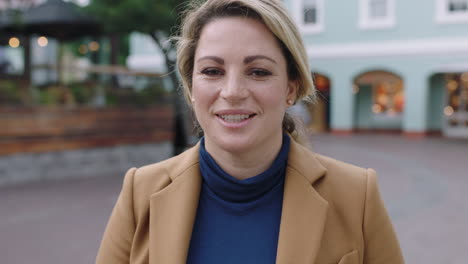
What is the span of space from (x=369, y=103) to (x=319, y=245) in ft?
67.3

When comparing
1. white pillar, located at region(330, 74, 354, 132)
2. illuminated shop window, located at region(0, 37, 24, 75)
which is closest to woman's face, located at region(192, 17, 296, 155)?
illuminated shop window, located at region(0, 37, 24, 75)

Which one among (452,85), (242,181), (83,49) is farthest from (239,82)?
(83,49)

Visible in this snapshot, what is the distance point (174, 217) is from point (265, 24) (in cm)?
75

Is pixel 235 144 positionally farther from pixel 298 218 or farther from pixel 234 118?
pixel 298 218

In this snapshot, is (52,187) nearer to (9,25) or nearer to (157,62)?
A: (9,25)

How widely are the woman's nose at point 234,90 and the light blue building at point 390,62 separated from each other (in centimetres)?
1661

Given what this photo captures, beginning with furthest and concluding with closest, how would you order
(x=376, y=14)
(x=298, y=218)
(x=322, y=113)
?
(x=322, y=113)
(x=376, y=14)
(x=298, y=218)

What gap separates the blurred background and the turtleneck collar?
0.47m

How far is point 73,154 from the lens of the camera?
10.6 m

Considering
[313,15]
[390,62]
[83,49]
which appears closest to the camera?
[390,62]

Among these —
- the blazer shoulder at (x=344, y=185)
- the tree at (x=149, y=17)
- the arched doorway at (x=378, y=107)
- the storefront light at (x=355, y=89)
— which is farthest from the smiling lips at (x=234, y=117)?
the arched doorway at (x=378, y=107)

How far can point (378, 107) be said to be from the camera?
69.9 feet

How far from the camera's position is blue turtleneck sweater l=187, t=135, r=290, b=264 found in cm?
160

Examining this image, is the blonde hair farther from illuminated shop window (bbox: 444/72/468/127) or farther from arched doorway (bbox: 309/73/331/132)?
illuminated shop window (bbox: 444/72/468/127)
